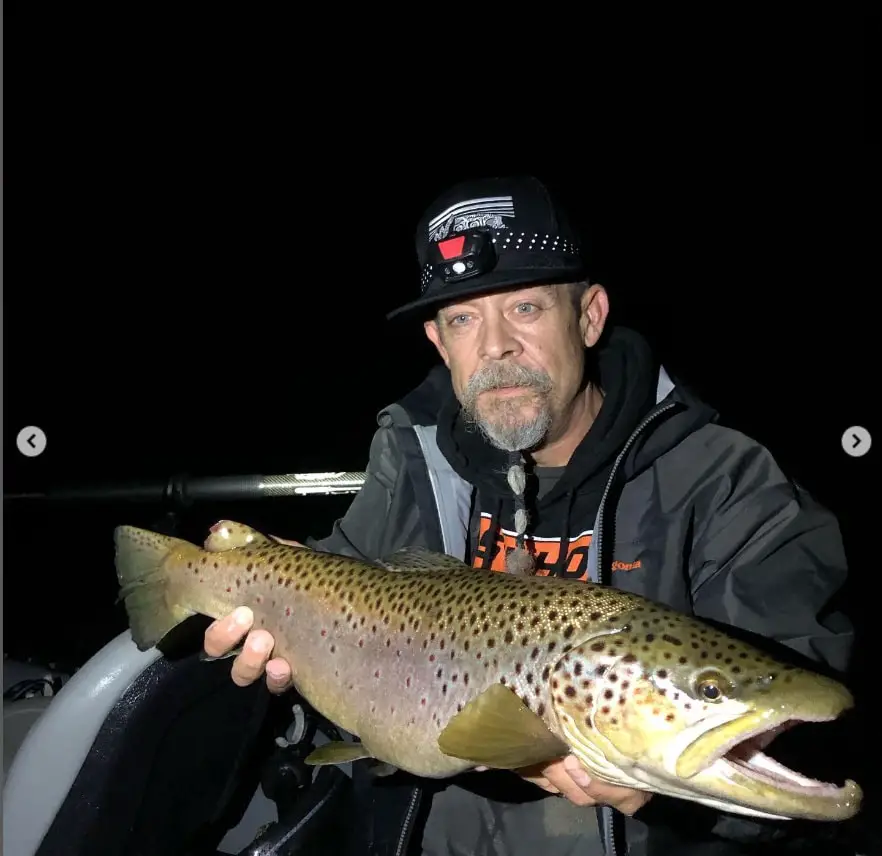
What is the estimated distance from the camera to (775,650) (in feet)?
6.09

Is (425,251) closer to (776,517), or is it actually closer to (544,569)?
(544,569)

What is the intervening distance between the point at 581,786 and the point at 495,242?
5.93 feet

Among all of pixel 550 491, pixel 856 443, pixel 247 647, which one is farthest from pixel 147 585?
pixel 856 443

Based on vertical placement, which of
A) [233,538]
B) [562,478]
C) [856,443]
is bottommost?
[856,443]

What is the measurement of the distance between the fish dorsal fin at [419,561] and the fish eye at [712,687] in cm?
79

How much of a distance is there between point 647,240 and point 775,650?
16286 millimetres

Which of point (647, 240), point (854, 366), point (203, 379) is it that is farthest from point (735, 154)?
point (203, 379)

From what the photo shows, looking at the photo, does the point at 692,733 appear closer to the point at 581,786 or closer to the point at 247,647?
the point at 581,786

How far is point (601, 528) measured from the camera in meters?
2.12

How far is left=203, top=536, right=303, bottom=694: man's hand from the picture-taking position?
200 cm

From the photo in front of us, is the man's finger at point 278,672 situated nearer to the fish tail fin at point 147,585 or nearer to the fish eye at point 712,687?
the fish tail fin at point 147,585

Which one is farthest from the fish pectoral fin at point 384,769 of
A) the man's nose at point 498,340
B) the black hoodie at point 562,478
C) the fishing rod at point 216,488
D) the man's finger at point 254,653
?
the fishing rod at point 216,488

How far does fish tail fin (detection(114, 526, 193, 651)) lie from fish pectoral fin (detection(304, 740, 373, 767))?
66cm

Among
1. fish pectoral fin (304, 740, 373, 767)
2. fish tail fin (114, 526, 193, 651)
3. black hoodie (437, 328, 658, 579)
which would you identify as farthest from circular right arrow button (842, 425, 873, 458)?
fish tail fin (114, 526, 193, 651)
